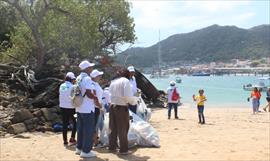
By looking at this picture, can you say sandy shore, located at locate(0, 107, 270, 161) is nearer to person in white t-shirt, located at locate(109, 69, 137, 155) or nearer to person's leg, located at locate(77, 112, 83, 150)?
person's leg, located at locate(77, 112, 83, 150)

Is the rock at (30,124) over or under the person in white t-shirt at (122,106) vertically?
under

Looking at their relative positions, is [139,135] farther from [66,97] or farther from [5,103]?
[5,103]

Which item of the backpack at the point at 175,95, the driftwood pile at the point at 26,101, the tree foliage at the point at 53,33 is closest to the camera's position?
the driftwood pile at the point at 26,101

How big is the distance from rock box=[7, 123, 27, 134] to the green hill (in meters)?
155

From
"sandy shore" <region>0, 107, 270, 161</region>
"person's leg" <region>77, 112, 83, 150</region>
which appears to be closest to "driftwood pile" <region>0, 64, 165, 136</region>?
"sandy shore" <region>0, 107, 270, 161</region>

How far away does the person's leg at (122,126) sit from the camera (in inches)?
365

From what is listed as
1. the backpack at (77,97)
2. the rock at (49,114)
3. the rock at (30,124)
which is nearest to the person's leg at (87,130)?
the backpack at (77,97)

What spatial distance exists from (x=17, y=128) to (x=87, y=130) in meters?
4.08

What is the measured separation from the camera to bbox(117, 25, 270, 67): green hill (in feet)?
561

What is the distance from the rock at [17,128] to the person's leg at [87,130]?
3.84m

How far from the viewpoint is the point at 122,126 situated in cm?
928

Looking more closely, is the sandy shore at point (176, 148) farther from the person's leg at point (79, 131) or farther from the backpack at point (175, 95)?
the backpack at point (175, 95)

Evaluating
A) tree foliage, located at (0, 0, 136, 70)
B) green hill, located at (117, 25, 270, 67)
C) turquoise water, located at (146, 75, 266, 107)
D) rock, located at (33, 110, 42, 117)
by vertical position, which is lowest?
turquoise water, located at (146, 75, 266, 107)

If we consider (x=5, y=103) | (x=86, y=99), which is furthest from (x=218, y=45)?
(x=86, y=99)
